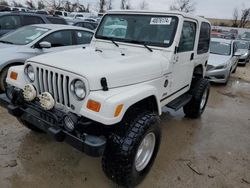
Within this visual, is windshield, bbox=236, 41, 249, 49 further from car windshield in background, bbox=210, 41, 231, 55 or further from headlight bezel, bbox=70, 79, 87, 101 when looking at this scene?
headlight bezel, bbox=70, 79, 87, 101

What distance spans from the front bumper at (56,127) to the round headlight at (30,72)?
0.31 m

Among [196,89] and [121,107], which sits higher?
[121,107]

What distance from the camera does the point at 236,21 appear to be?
172 ft

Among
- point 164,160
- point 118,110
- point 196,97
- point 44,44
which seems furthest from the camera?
point 44,44

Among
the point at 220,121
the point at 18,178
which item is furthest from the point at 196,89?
the point at 18,178

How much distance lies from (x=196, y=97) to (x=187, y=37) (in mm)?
1304

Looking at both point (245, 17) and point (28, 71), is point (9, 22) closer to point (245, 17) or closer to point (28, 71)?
point (28, 71)

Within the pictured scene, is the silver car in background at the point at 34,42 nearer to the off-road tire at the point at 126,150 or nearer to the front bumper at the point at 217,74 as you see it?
the off-road tire at the point at 126,150

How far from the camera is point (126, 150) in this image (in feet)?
7.83

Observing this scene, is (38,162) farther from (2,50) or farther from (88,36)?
(88,36)

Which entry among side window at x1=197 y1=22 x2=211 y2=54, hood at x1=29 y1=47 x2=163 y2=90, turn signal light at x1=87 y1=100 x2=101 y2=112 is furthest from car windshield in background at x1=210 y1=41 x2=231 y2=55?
turn signal light at x1=87 y1=100 x2=101 y2=112

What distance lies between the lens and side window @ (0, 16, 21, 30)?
7871 millimetres

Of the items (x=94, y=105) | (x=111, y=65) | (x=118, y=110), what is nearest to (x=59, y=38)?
(x=111, y=65)

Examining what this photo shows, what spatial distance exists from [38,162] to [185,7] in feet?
149
